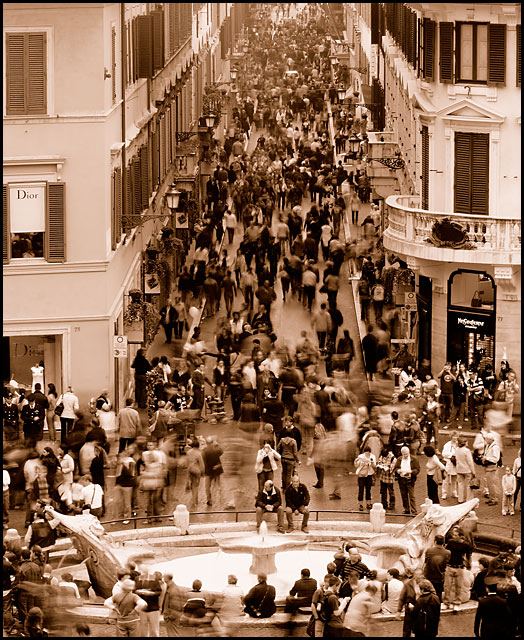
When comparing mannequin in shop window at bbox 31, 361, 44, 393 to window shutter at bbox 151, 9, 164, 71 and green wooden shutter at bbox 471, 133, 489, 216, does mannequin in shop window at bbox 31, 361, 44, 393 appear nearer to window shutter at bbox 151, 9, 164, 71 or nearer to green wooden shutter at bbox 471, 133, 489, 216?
green wooden shutter at bbox 471, 133, 489, 216

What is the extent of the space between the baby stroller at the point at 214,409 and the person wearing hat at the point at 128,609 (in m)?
13.0

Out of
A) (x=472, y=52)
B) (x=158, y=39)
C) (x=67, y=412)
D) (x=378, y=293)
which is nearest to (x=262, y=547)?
(x=67, y=412)

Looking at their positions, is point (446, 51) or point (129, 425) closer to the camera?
point (129, 425)

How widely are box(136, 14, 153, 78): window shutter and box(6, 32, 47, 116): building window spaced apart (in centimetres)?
739

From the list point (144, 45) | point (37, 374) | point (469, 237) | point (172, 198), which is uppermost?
point (144, 45)

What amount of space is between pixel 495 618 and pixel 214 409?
15.0 meters

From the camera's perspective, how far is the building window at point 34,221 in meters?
33.1

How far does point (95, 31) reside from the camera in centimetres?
3362

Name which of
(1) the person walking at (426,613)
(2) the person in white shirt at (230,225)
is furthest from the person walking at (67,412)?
(2) the person in white shirt at (230,225)

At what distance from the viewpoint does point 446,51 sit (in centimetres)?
3878

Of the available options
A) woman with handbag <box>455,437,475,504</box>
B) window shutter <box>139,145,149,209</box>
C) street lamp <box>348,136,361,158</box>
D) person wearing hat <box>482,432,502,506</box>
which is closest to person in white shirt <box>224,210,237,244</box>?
street lamp <box>348,136,361,158</box>

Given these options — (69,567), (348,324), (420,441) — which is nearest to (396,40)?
(348,324)

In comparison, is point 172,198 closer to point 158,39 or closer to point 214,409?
point 158,39

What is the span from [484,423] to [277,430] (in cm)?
443
